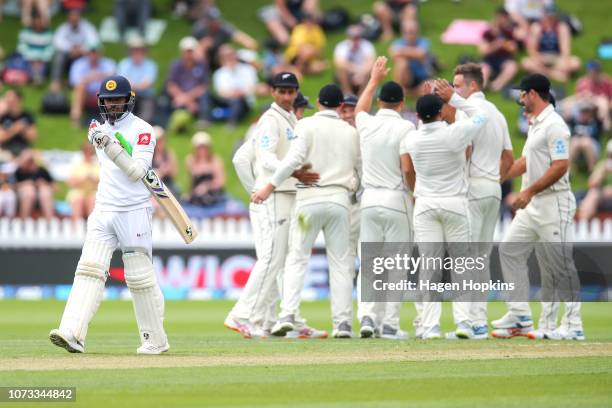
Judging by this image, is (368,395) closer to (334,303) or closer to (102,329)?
(334,303)

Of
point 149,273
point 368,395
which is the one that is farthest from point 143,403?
point 149,273

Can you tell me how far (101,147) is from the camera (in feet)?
37.0

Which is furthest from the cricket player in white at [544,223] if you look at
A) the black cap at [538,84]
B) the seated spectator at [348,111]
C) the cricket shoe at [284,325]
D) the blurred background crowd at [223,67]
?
the blurred background crowd at [223,67]

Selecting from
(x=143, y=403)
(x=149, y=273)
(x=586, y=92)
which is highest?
(x=586, y=92)

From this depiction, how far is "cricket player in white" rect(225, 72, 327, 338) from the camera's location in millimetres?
13797

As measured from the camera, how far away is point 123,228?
1151 cm

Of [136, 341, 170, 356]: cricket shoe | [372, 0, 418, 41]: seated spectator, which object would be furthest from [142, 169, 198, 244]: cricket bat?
[372, 0, 418, 41]: seated spectator

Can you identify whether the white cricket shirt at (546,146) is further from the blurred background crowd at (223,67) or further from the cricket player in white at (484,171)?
the blurred background crowd at (223,67)

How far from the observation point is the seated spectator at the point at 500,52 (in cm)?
2630

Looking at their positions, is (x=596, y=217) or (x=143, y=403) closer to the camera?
(x=143, y=403)

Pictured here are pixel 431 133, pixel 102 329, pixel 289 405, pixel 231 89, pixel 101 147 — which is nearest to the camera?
pixel 289 405

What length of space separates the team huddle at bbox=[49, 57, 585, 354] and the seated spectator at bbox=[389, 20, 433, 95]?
37.0ft

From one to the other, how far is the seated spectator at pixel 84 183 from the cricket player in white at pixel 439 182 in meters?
10.6

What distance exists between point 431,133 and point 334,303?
1.98m
